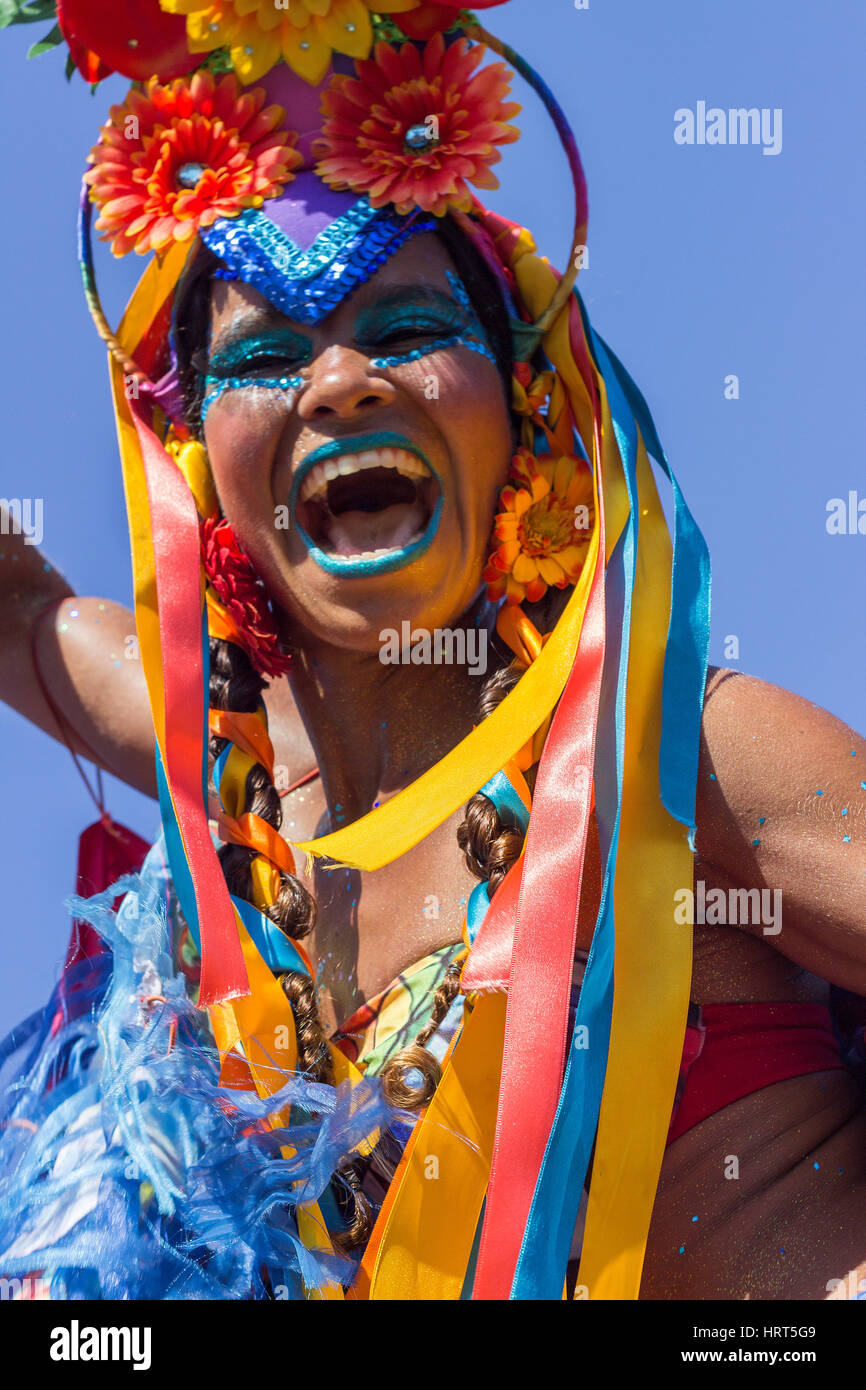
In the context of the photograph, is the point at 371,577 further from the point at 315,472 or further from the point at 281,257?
the point at 281,257

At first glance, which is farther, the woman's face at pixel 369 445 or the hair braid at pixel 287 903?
the woman's face at pixel 369 445

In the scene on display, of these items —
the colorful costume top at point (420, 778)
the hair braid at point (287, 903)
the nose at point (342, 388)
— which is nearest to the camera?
the colorful costume top at point (420, 778)

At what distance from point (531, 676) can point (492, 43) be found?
1047 millimetres

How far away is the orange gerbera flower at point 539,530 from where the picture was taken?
7.91 ft

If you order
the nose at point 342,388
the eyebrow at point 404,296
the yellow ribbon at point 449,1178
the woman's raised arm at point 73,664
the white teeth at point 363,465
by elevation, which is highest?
the eyebrow at point 404,296

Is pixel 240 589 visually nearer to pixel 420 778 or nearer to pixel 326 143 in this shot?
pixel 420 778

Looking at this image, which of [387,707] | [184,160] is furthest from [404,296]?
[387,707]

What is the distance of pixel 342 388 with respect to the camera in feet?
7.64

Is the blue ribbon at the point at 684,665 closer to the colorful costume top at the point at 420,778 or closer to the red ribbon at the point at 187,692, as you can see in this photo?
the colorful costume top at the point at 420,778

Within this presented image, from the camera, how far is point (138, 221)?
252cm

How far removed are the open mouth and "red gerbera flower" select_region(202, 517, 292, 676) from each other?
0.17 meters

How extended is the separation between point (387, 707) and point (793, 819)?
74cm

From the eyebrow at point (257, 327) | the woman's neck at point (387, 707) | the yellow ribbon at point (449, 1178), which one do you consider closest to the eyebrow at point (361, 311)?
the eyebrow at point (257, 327)
